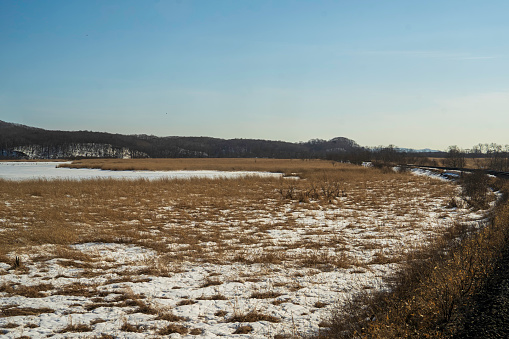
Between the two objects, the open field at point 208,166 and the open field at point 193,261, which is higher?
the open field at point 208,166

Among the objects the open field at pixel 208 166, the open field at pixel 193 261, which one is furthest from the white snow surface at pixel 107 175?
the open field at pixel 193 261

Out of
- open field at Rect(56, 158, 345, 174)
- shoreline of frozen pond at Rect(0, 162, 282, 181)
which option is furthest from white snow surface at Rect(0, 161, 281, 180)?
open field at Rect(56, 158, 345, 174)

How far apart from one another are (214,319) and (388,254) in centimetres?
592

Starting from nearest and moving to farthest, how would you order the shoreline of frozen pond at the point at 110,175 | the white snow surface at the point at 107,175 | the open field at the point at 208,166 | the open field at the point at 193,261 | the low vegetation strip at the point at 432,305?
the low vegetation strip at the point at 432,305 → the open field at the point at 193,261 → the shoreline of frozen pond at the point at 110,175 → the white snow surface at the point at 107,175 → the open field at the point at 208,166

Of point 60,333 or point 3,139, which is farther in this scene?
point 3,139

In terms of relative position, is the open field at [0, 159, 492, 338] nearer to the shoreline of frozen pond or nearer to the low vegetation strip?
the low vegetation strip

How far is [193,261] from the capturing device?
9.08 meters

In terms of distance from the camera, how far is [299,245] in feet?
35.1

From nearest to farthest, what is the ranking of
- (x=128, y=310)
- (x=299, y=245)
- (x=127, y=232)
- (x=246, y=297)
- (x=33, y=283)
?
(x=128, y=310)
(x=246, y=297)
(x=33, y=283)
(x=299, y=245)
(x=127, y=232)

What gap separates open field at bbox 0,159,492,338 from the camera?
558 centimetres

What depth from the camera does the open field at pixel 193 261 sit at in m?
5.58

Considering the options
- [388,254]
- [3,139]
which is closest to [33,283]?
[388,254]

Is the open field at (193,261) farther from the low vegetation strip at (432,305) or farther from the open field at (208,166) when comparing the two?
the open field at (208,166)

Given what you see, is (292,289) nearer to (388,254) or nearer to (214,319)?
(214,319)
